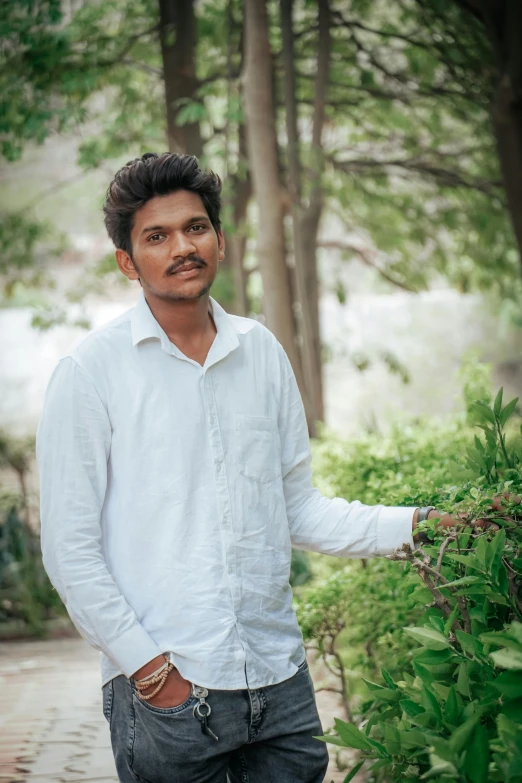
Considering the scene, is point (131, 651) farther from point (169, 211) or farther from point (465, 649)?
point (169, 211)

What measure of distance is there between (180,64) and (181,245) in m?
6.98

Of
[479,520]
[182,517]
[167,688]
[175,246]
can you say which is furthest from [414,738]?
[175,246]

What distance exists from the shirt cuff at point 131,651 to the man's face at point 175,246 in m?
0.78

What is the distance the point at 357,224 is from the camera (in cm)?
1135

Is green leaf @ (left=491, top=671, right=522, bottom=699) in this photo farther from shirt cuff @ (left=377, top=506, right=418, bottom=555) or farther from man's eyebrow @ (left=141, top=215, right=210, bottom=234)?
man's eyebrow @ (left=141, top=215, right=210, bottom=234)

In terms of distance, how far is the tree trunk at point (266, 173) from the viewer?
20.3ft

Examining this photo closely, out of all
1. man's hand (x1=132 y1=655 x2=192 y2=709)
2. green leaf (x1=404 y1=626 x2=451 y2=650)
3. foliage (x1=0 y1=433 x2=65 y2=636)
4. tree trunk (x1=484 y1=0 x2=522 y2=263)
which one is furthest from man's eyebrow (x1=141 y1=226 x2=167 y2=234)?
foliage (x1=0 y1=433 x2=65 y2=636)

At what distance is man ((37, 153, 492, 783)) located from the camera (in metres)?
2.09

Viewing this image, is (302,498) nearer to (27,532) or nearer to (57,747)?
(57,747)

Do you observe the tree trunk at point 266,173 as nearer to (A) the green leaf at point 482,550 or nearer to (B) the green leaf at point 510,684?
(A) the green leaf at point 482,550

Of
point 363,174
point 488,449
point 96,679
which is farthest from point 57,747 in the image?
point 363,174

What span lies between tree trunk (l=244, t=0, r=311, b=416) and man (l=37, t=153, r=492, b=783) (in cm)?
395

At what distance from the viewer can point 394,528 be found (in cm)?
230

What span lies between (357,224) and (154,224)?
30.5 feet
